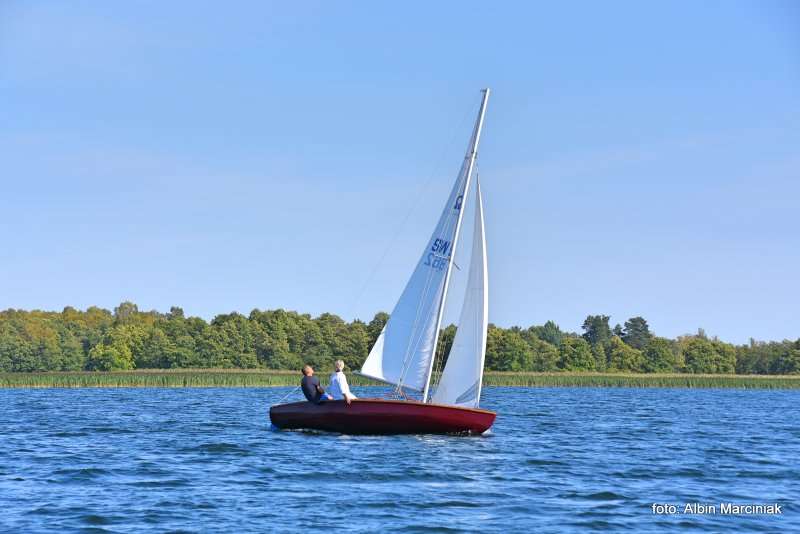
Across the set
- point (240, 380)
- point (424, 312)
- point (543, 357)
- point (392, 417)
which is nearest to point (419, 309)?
point (424, 312)

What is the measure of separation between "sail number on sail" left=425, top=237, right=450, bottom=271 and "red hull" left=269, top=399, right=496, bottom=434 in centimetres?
433

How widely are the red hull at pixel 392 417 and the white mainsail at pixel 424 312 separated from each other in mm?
1245

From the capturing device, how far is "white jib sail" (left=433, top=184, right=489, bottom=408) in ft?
100.0

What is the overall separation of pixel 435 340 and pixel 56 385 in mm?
55566

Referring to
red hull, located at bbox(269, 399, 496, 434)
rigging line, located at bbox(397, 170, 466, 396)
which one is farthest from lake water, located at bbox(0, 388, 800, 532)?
rigging line, located at bbox(397, 170, 466, 396)

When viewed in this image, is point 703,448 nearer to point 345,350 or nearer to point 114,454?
point 114,454

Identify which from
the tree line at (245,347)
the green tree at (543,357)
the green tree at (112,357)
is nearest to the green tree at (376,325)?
the tree line at (245,347)

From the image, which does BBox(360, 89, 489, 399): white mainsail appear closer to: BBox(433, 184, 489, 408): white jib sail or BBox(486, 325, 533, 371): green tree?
BBox(433, 184, 489, 408): white jib sail

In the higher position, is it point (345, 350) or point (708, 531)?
point (345, 350)

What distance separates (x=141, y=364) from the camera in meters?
120

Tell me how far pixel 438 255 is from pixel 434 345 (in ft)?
9.09

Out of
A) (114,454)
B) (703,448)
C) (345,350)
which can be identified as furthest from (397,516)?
(345,350)

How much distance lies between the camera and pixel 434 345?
3041cm

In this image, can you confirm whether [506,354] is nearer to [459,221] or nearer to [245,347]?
[245,347]
